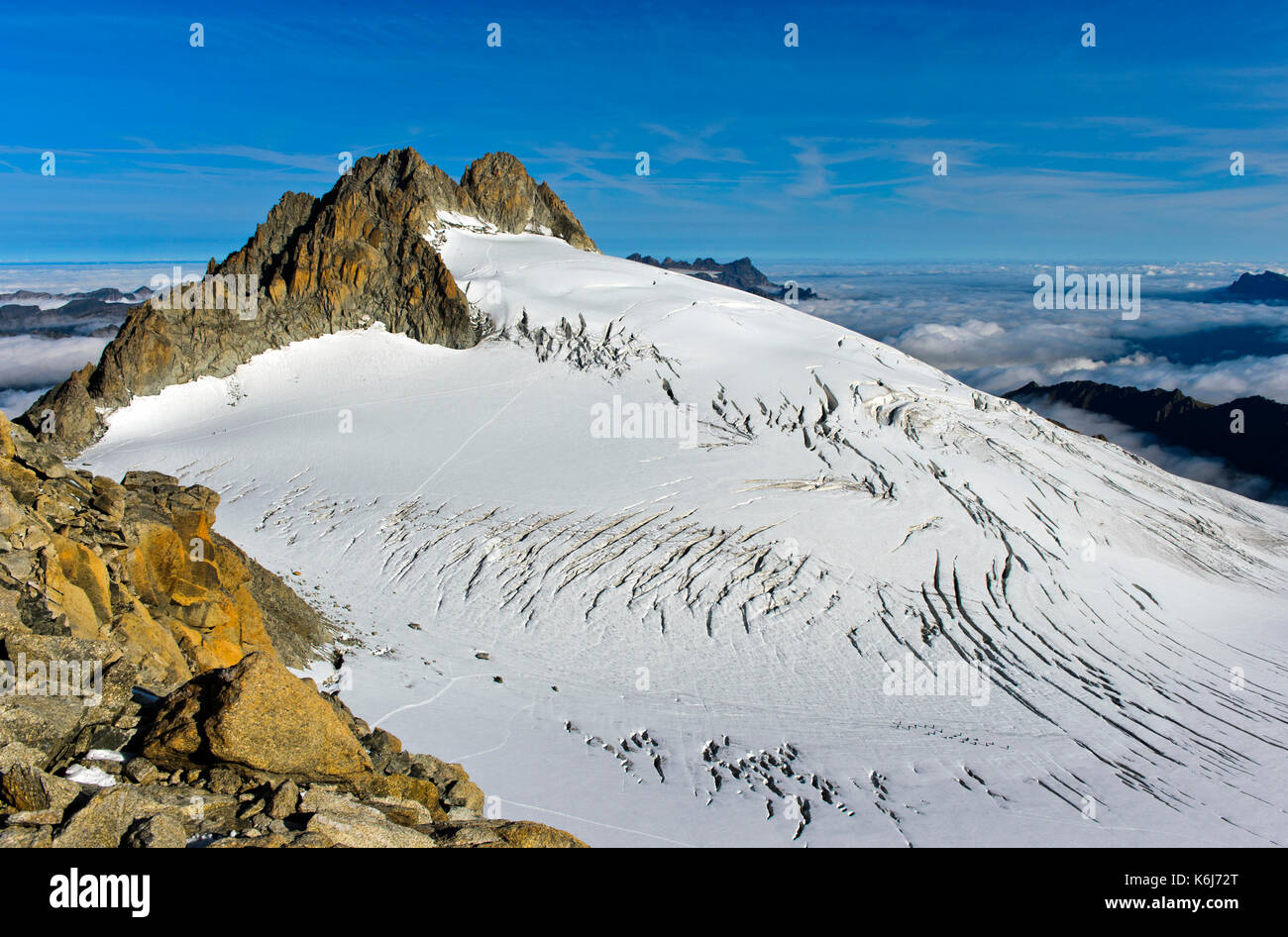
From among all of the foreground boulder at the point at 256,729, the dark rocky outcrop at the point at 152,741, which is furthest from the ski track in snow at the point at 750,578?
the foreground boulder at the point at 256,729

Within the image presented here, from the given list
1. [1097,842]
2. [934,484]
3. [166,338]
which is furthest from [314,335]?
[1097,842]

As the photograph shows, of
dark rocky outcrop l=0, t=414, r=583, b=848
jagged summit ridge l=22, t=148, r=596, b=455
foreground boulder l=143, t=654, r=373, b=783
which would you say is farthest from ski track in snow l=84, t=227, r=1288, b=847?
foreground boulder l=143, t=654, r=373, b=783

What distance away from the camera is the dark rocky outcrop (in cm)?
676

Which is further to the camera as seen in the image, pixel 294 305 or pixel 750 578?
pixel 294 305

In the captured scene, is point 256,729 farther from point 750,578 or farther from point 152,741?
point 750,578

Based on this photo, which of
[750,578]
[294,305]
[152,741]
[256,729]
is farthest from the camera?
[294,305]

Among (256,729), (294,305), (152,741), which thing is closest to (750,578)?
(256,729)

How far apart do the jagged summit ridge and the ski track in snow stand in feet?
6.66

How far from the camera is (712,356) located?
51656 mm

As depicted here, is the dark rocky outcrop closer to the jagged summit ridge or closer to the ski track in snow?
the ski track in snow

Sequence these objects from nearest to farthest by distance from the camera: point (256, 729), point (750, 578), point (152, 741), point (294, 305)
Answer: point (152, 741)
point (256, 729)
point (750, 578)
point (294, 305)

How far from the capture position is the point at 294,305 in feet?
194

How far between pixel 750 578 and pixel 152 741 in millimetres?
25997

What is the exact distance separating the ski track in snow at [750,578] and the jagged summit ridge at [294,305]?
6.66 feet
